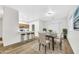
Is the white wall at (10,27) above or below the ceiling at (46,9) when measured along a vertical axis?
below

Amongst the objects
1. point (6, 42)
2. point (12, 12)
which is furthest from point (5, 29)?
point (12, 12)

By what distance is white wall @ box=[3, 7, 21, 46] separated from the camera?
395 cm

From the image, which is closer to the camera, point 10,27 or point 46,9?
point 10,27

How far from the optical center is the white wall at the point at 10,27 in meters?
3.95

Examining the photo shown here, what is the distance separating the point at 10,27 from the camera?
4258mm

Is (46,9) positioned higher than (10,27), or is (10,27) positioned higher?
(46,9)

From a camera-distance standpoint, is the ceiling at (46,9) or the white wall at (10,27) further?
the white wall at (10,27)

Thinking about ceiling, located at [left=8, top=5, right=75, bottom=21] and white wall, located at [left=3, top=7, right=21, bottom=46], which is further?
white wall, located at [left=3, top=7, right=21, bottom=46]

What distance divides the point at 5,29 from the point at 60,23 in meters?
3.19

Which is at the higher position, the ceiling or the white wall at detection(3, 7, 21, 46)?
the ceiling
